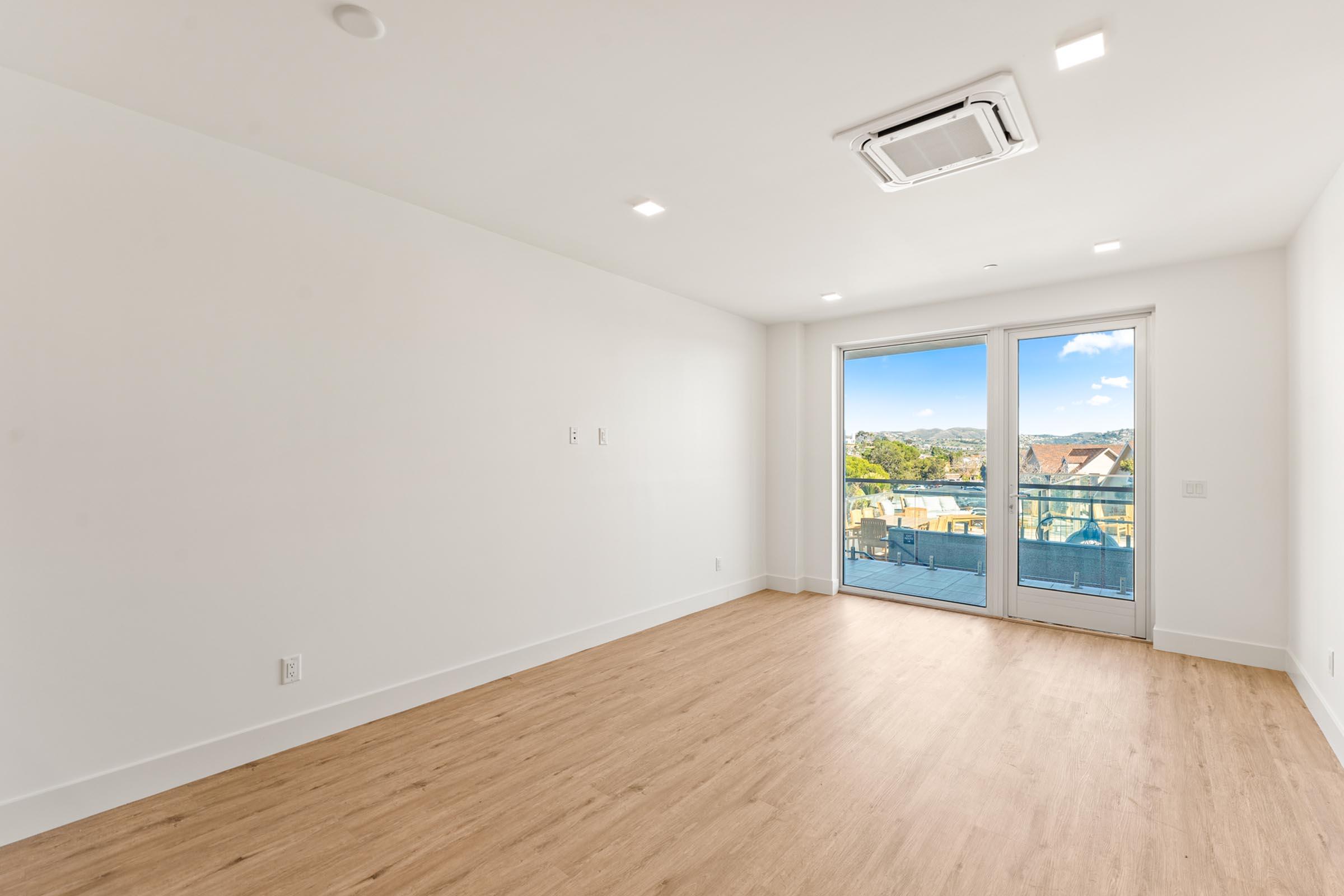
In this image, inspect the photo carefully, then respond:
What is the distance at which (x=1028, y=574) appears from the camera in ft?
15.8

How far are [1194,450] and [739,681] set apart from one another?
337 centimetres

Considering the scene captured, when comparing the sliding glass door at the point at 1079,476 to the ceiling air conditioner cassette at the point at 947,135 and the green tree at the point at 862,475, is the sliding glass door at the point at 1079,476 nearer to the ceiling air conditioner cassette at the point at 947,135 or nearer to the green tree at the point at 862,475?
the green tree at the point at 862,475

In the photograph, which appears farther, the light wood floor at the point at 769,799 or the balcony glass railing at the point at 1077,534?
the balcony glass railing at the point at 1077,534

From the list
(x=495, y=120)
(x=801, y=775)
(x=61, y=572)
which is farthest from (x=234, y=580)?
(x=801, y=775)

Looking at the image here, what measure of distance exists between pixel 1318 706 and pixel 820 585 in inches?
130

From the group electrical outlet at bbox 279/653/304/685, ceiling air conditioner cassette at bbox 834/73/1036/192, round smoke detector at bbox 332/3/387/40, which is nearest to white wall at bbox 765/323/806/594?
ceiling air conditioner cassette at bbox 834/73/1036/192

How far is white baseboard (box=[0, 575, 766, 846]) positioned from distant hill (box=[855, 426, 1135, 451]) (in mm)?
3310

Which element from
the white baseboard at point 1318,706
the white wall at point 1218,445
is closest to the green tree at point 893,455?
the white wall at point 1218,445

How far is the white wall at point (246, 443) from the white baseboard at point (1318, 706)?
3786 millimetres

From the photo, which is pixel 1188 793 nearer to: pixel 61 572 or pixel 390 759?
pixel 390 759

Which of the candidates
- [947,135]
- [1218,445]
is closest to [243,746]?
[947,135]

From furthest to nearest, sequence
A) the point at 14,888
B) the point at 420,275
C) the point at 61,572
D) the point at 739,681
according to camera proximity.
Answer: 1. the point at 739,681
2. the point at 420,275
3. the point at 61,572
4. the point at 14,888

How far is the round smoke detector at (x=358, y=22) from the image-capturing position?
178 centimetres

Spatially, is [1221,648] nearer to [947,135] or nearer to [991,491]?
[991,491]
